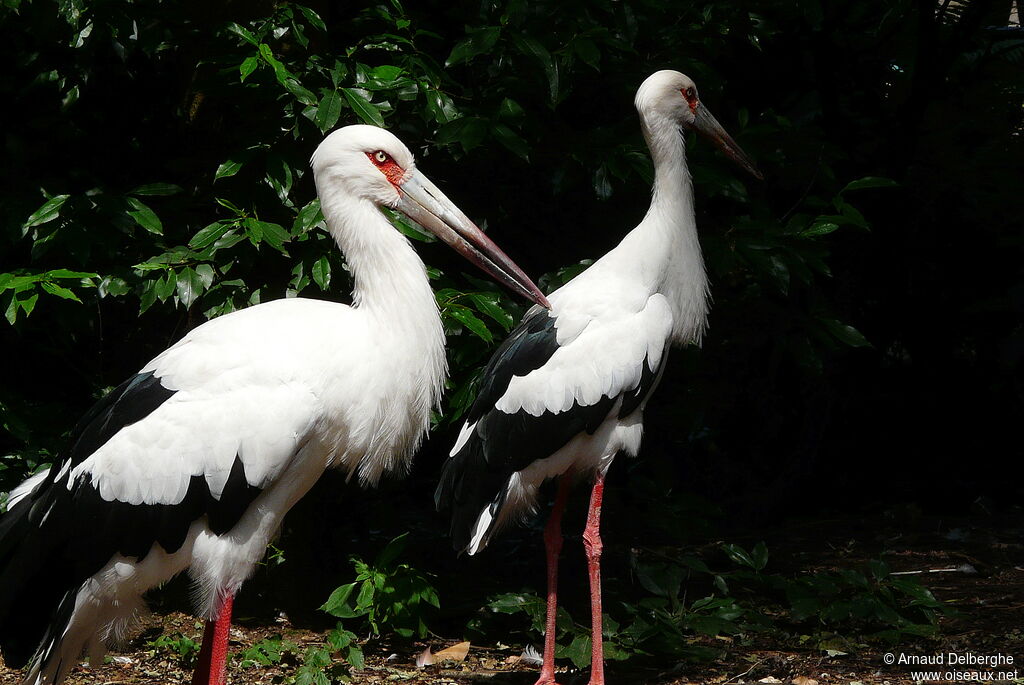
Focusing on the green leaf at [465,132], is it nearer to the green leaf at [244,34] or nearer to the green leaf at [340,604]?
the green leaf at [244,34]

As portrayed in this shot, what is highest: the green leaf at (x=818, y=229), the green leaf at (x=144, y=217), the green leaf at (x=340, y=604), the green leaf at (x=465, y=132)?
the green leaf at (x=465, y=132)

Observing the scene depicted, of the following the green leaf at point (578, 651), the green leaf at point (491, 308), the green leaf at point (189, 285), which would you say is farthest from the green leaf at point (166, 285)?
the green leaf at point (578, 651)

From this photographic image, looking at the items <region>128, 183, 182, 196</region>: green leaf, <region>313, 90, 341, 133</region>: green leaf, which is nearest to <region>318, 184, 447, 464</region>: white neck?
<region>313, 90, 341, 133</region>: green leaf

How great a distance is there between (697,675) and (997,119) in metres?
3.82

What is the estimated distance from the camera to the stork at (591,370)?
412 centimetres

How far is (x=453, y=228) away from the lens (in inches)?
142

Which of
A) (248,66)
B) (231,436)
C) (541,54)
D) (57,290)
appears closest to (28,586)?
(231,436)

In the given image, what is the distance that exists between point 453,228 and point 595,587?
1.51 metres

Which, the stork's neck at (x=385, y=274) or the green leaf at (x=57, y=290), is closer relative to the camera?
the stork's neck at (x=385, y=274)

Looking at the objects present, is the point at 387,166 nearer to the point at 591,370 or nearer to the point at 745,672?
the point at 591,370

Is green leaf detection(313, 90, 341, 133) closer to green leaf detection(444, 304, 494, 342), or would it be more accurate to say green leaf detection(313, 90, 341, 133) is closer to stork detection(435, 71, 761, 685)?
green leaf detection(444, 304, 494, 342)

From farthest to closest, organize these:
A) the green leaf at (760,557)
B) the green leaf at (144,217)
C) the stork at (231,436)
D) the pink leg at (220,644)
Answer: the green leaf at (760,557)
the green leaf at (144,217)
the pink leg at (220,644)
the stork at (231,436)

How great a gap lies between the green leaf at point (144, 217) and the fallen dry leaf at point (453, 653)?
199 cm

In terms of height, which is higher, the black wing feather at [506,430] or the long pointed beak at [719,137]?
the long pointed beak at [719,137]
